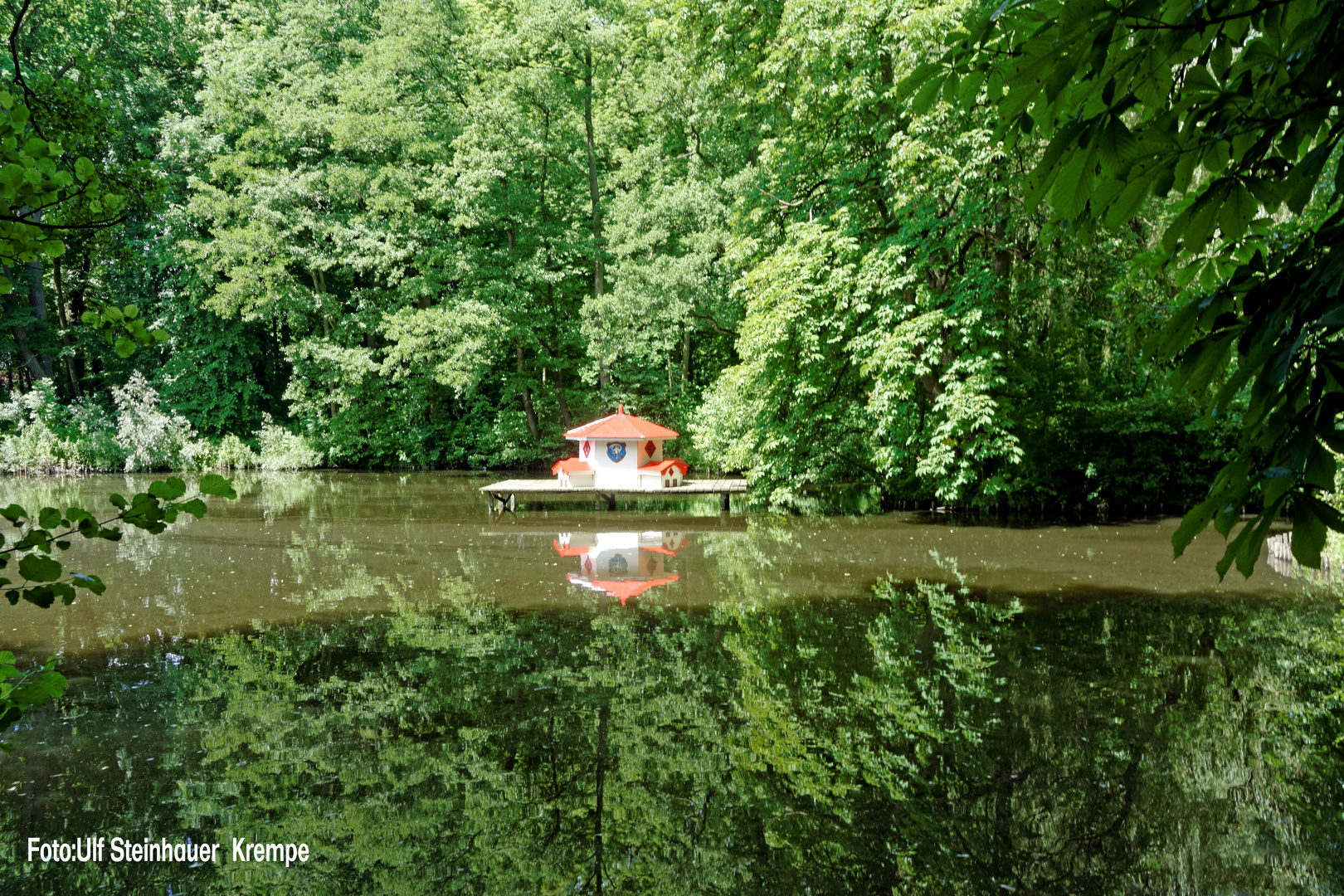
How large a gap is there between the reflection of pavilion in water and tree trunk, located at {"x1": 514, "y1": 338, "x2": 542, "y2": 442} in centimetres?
1432

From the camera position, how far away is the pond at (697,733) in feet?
13.7

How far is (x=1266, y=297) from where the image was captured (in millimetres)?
1711

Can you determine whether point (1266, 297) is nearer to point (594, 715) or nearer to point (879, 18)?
point (594, 715)

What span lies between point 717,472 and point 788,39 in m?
14.3

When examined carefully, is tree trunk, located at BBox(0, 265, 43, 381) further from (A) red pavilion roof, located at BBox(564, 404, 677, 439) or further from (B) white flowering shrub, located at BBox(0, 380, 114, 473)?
(A) red pavilion roof, located at BBox(564, 404, 677, 439)

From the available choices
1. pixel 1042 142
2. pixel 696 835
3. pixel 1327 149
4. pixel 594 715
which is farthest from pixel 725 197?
pixel 1327 149

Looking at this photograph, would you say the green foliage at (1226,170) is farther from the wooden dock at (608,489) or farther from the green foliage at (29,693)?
the wooden dock at (608,489)

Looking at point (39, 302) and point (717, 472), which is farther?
point (39, 302)

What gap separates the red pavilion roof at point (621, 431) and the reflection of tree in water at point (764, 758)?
32.5 ft

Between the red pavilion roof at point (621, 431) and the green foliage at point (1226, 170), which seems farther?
the red pavilion roof at point (621, 431)

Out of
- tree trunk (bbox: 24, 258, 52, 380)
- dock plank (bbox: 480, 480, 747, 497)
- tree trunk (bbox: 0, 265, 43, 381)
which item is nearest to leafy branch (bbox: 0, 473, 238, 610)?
dock plank (bbox: 480, 480, 747, 497)

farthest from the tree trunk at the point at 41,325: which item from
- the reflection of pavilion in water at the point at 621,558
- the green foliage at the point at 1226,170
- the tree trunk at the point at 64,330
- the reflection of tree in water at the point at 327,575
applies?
the green foliage at the point at 1226,170

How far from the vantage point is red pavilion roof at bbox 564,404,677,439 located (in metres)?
18.2

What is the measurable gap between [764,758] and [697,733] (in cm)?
56
